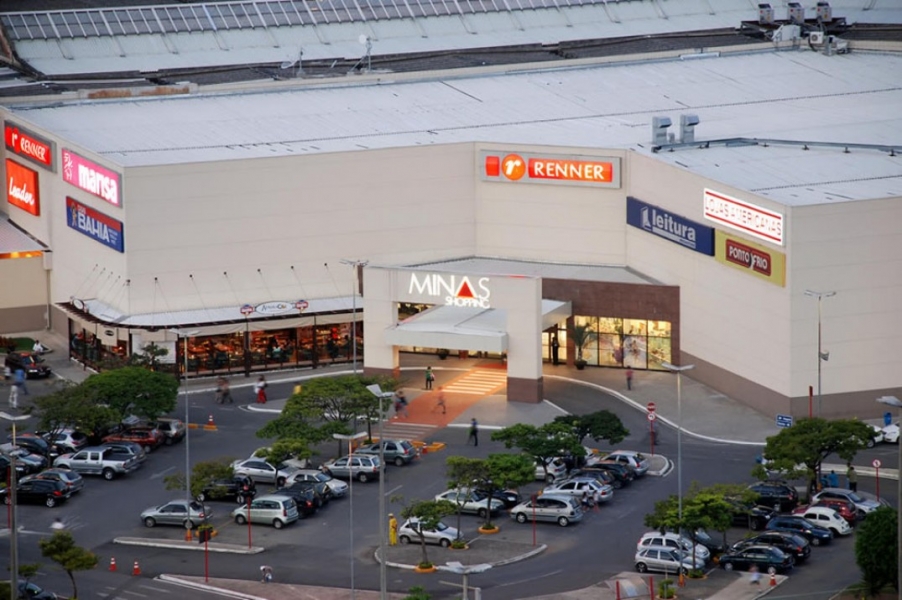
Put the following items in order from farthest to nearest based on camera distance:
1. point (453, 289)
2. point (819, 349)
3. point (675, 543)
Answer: point (453, 289)
point (819, 349)
point (675, 543)

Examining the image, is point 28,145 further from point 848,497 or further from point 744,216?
point 848,497

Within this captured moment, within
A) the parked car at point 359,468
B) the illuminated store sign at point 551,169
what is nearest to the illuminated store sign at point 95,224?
the illuminated store sign at point 551,169

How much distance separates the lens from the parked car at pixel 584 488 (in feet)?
332

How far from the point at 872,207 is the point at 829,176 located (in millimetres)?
10092

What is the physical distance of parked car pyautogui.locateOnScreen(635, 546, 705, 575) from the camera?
91625 mm

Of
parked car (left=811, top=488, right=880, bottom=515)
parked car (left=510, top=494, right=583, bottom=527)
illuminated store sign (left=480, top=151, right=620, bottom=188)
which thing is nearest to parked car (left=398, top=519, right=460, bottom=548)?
parked car (left=510, top=494, right=583, bottom=527)

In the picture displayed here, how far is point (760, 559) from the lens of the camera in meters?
91.6

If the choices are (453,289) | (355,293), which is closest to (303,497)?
(453,289)

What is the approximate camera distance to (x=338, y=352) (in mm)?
131000

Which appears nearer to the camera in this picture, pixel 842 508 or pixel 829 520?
pixel 829 520

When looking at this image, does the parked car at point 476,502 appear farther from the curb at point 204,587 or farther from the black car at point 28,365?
the black car at point 28,365

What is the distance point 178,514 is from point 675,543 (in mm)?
24202

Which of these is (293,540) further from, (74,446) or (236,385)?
(236,385)

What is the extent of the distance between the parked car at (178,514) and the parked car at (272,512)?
1.81 m
